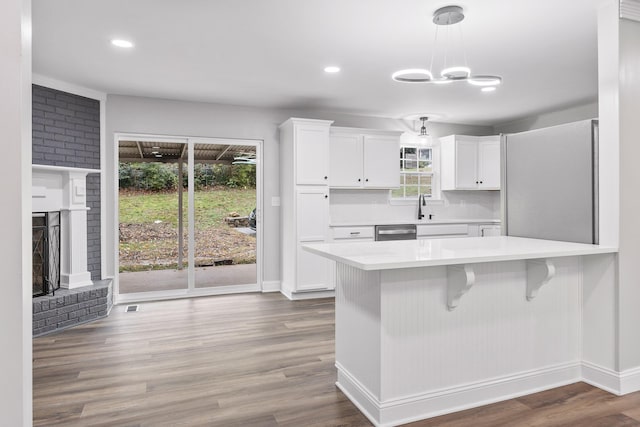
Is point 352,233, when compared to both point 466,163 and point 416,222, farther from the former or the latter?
point 466,163

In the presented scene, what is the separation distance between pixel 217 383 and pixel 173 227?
129 inches

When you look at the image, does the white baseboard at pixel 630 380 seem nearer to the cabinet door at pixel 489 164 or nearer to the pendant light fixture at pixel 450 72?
the pendant light fixture at pixel 450 72

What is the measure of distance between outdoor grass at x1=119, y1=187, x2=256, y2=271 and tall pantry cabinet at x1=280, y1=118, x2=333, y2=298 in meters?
0.76

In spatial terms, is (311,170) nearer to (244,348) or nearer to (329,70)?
(329,70)

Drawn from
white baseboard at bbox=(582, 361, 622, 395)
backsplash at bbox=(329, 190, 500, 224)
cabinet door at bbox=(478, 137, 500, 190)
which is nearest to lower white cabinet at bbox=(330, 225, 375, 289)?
backsplash at bbox=(329, 190, 500, 224)

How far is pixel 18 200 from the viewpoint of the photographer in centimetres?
108

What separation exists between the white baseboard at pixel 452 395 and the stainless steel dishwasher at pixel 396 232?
9.78 feet

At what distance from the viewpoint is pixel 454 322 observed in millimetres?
2316

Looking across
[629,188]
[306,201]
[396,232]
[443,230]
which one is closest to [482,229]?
[443,230]

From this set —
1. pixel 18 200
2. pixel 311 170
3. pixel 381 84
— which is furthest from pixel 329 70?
pixel 18 200

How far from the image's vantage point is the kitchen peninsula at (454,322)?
2.15 metres

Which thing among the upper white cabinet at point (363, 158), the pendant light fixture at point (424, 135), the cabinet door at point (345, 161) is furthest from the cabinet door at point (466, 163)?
the cabinet door at point (345, 161)

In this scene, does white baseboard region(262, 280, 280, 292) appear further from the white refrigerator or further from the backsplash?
the white refrigerator

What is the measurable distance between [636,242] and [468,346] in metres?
1.27
